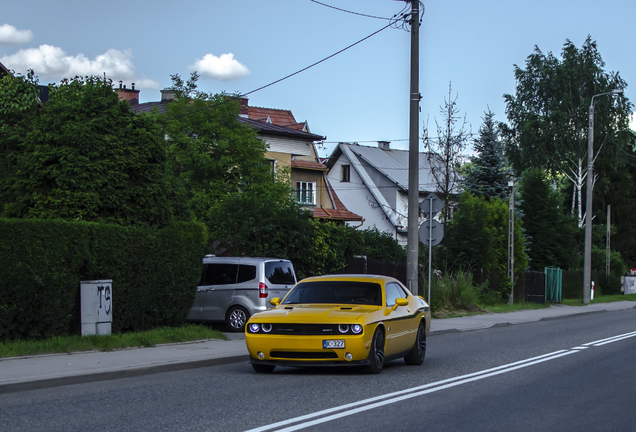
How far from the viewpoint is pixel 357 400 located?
8719 millimetres

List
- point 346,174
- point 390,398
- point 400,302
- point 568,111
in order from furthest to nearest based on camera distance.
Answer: point 346,174
point 568,111
point 400,302
point 390,398

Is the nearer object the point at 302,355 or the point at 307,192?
the point at 302,355

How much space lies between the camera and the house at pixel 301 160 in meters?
44.3

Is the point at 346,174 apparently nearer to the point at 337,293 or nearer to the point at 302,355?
the point at 337,293

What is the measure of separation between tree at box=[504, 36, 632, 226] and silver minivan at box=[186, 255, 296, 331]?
37417 mm

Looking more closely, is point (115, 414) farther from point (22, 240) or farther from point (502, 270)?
point (502, 270)

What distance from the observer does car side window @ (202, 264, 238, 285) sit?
17.8m

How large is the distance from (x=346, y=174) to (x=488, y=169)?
18.7 m

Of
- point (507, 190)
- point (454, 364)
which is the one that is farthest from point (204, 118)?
point (454, 364)

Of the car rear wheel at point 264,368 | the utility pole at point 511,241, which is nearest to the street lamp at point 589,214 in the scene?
the utility pole at point 511,241

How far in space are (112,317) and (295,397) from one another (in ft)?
20.5

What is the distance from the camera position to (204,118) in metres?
34.9

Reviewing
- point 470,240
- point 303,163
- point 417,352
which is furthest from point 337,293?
point 303,163

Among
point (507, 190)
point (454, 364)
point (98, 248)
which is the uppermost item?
point (507, 190)
